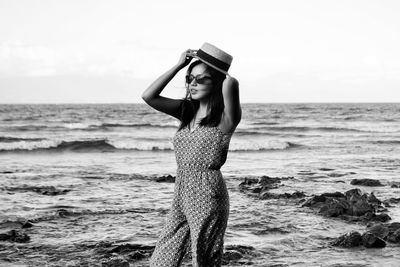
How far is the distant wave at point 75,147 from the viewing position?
23359mm

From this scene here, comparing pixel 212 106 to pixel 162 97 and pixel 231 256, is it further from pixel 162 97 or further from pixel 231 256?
pixel 231 256

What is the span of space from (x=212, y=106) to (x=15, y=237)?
450 centimetres

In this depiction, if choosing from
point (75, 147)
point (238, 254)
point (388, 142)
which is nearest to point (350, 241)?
point (238, 254)

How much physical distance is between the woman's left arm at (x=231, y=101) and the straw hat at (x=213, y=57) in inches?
3.9

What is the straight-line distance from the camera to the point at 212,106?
350 cm

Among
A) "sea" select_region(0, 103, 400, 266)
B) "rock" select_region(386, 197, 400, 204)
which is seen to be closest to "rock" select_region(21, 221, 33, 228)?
"sea" select_region(0, 103, 400, 266)

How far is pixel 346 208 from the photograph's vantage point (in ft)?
28.7

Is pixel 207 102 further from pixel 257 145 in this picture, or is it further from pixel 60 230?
pixel 257 145

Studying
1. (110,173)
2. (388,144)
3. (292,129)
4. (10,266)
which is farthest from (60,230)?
(292,129)

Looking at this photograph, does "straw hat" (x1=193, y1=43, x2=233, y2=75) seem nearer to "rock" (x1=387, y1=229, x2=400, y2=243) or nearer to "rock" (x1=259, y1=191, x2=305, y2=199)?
"rock" (x1=387, y1=229, x2=400, y2=243)

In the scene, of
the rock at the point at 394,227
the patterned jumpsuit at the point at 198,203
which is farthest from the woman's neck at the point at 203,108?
the rock at the point at 394,227

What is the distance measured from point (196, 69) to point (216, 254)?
1171 mm

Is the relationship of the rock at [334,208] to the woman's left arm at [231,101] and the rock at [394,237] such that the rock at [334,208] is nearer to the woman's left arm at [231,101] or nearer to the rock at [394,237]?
the rock at [394,237]

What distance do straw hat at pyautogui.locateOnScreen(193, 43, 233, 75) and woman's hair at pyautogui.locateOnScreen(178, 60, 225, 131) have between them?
85mm
